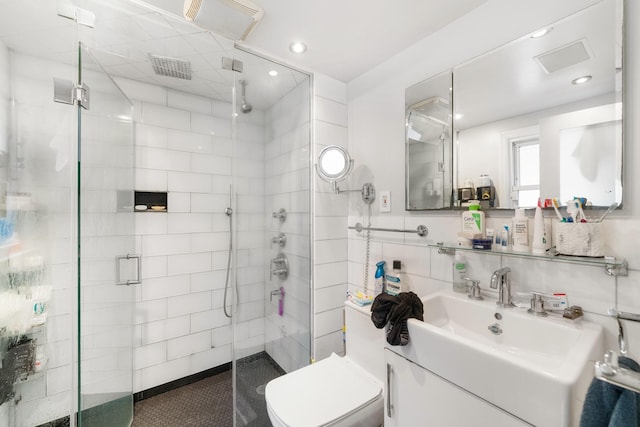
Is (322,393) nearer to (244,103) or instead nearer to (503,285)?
(503,285)

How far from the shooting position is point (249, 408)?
1555 millimetres

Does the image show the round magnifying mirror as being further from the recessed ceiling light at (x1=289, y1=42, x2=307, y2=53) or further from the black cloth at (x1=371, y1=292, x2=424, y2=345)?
the black cloth at (x1=371, y1=292, x2=424, y2=345)

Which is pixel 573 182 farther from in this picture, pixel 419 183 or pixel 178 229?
pixel 178 229

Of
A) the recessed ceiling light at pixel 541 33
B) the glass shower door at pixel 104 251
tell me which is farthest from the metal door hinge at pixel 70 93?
the recessed ceiling light at pixel 541 33

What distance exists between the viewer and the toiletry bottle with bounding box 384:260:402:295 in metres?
1.53

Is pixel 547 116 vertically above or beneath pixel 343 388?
above

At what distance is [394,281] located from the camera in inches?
60.9

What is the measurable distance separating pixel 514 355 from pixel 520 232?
489mm

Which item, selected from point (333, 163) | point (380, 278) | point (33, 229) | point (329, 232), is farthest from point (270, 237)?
point (33, 229)

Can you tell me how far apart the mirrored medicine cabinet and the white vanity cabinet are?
0.78 metres

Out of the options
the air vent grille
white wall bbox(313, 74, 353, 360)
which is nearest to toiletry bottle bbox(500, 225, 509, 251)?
white wall bbox(313, 74, 353, 360)

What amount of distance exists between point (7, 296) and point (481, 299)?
6.66 ft

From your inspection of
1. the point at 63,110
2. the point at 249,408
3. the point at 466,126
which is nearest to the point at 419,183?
the point at 466,126

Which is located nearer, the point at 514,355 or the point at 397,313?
the point at 514,355
